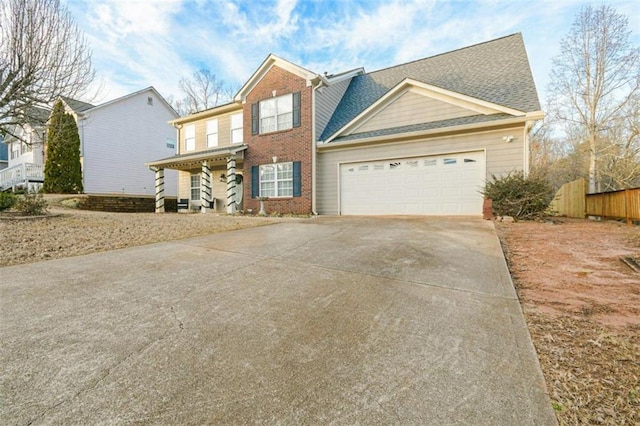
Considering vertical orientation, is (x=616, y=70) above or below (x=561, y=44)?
below

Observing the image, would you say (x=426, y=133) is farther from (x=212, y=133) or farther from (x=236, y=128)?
(x=212, y=133)

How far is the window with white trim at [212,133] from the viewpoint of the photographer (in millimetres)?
14750

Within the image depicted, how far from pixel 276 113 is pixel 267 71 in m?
1.95

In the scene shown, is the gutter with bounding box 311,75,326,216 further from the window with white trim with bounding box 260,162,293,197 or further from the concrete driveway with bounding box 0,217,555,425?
the concrete driveway with bounding box 0,217,555,425

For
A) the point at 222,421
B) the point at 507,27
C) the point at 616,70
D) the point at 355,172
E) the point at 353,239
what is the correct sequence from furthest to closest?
1. the point at 616,70
2. the point at 507,27
3. the point at 355,172
4. the point at 353,239
5. the point at 222,421

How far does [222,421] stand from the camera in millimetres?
1337

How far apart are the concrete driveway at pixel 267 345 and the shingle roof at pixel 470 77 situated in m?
8.23

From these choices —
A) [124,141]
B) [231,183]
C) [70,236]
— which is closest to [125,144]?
[124,141]

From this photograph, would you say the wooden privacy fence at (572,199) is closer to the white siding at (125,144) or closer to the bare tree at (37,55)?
the bare tree at (37,55)

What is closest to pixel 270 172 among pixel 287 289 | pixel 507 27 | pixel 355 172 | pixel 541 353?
pixel 355 172

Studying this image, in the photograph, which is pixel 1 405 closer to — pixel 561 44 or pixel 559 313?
pixel 559 313

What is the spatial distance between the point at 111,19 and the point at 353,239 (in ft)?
36.0

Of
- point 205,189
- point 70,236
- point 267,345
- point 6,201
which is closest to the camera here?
point 267,345

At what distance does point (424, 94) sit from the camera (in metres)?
10.2
